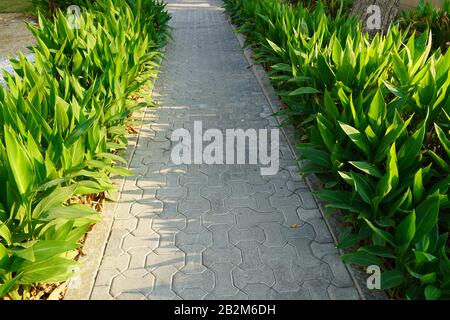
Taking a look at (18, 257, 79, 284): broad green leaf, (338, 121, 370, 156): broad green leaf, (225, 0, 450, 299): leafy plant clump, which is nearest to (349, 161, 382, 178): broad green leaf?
(225, 0, 450, 299): leafy plant clump

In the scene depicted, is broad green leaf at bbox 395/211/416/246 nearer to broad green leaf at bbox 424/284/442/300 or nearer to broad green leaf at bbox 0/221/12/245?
broad green leaf at bbox 424/284/442/300

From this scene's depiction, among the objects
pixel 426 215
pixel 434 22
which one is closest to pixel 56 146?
pixel 426 215

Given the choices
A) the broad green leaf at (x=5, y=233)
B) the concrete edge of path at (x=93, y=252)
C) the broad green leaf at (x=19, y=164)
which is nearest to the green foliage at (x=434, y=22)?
the concrete edge of path at (x=93, y=252)

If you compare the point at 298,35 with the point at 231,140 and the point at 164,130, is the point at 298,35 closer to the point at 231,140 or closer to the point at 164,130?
the point at 231,140

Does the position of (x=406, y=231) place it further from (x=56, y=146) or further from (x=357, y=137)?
(x=56, y=146)

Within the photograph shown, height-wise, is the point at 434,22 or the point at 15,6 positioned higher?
the point at 434,22

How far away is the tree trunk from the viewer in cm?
664

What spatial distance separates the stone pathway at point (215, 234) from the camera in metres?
2.91

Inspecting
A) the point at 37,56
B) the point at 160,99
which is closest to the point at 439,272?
the point at 37,56

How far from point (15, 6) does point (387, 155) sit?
Answer: 1292 cm

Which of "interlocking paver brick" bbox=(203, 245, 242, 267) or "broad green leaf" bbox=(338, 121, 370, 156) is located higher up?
"broad green leaf" bbox=(338, 121, 370, 156)

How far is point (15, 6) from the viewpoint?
12.6m

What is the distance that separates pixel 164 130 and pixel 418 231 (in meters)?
3.49

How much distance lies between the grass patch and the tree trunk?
30.2 ft
